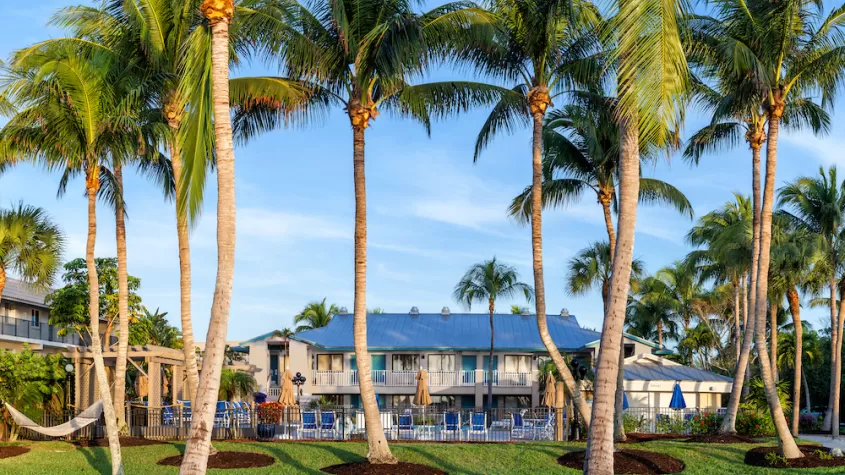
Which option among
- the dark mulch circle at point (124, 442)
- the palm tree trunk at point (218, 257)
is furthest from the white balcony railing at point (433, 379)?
the palm tree trunk at point (218, 257)

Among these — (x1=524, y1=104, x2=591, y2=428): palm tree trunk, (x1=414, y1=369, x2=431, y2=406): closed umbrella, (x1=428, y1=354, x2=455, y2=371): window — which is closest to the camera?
(x1=524, y1=104, x2=591, y2=428): palm tree trunk

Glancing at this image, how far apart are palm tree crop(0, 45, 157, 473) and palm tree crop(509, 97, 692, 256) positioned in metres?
10.9

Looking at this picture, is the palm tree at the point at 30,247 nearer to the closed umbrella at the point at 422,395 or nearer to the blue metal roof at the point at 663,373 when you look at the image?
the closed umbrella at the point at 422,395

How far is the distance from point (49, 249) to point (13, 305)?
17086mm

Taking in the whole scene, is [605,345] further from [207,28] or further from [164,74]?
[164,74]

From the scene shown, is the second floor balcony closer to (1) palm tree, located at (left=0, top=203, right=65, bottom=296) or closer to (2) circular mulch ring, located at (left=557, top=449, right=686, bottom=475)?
(1) palm tree, located at (left=0, top=203, right=65, bottom=296)

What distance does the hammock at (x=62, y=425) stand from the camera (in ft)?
67.2

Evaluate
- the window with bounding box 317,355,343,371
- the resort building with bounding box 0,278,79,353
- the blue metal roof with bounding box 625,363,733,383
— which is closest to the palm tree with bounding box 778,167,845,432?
the blue metal roof with bounding box 625,363,733,383

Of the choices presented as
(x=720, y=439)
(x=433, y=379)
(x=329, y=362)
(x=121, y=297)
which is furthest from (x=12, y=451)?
(x=433, y=379)

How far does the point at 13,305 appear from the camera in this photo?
45531 millimetres

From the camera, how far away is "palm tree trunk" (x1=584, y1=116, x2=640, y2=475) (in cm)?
Answer: 1106

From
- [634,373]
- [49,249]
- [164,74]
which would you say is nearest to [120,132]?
[164,74]

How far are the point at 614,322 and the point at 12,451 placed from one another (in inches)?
663

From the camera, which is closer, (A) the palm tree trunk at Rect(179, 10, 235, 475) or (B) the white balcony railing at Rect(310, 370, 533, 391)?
(A) the palm tree trunk at Rect(179, 10, 235, 475)
